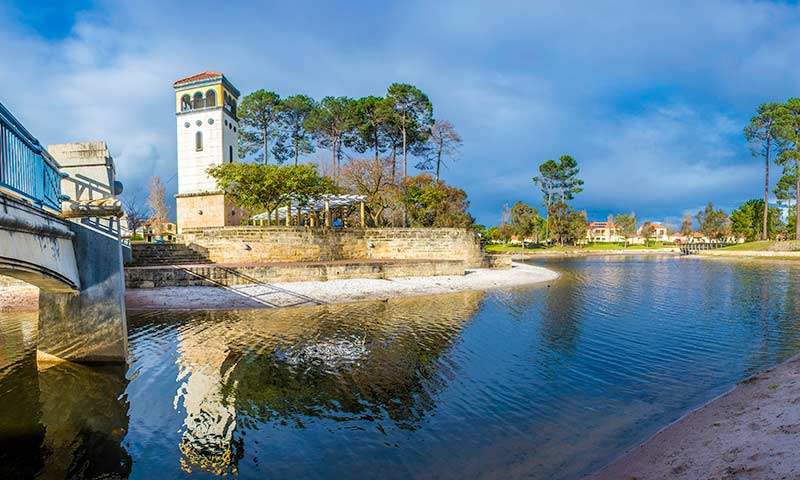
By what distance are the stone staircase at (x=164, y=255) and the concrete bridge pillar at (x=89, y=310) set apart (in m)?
11.7

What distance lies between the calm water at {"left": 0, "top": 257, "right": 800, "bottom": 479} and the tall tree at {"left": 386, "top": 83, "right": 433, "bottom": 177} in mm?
26437

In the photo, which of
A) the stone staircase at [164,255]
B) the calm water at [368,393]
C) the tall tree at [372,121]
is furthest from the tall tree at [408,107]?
the calm water at [368,393]

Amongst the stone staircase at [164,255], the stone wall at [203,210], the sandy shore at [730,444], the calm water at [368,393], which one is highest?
the stone wall at [203,210]

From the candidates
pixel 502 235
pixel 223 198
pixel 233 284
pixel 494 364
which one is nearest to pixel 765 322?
pixel 494 364

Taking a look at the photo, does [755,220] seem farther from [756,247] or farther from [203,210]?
[203,210]

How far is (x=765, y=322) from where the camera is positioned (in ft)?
39.1

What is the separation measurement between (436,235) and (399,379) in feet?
60.5

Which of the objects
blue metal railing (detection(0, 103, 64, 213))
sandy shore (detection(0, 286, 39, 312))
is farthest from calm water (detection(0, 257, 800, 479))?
blue metal railing (detection(0, 103, 64, 213))

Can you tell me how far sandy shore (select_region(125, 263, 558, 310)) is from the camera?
14.5 metres

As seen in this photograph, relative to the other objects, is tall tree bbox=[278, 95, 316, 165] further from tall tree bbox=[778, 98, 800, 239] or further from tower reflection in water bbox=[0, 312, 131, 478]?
tall tree bbox=[778, 98, 800, 239]

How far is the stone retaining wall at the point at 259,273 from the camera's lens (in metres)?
16.5

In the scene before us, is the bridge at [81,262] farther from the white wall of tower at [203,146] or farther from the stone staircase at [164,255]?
the white wall of tower at [203,146]

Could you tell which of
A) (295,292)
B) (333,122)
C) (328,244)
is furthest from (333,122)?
(295,292)

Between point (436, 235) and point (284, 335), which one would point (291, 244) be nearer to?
point (436, 235)
